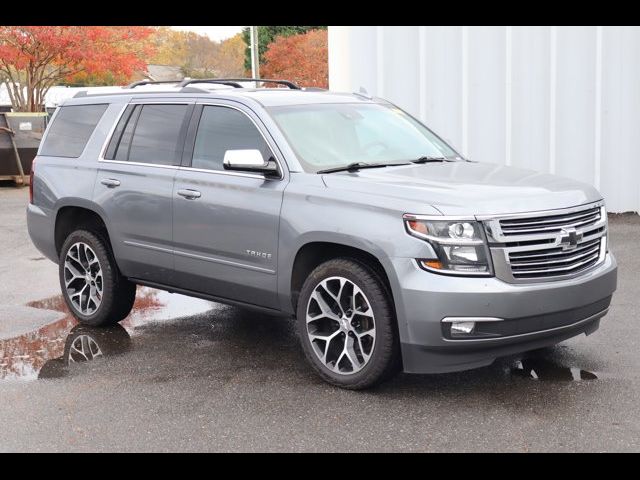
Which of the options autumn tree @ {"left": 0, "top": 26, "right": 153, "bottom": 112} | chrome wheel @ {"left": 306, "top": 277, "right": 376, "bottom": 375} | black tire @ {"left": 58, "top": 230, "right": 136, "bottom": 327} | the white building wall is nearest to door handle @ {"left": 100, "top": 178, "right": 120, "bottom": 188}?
black tire @ {"left": 58, "top": 230, "right": 136, "bottom": 327}

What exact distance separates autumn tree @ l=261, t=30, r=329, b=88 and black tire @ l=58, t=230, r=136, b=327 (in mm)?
35002

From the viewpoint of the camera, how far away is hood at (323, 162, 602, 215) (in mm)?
5270

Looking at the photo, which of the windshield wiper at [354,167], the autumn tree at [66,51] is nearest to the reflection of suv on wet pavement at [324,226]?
the windshield wiper at [354,167]

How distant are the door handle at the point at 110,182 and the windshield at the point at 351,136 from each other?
4.69ft

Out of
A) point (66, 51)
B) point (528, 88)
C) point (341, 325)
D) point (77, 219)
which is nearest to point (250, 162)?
point (341, 325)

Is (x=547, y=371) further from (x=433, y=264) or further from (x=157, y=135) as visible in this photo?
(x=157, y=135)

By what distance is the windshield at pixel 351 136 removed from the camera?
6219 mm

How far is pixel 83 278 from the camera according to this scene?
7.55m

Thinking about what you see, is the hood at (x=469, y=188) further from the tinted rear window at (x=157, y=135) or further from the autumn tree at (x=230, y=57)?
the autumn tree at (x=230, y=57)
